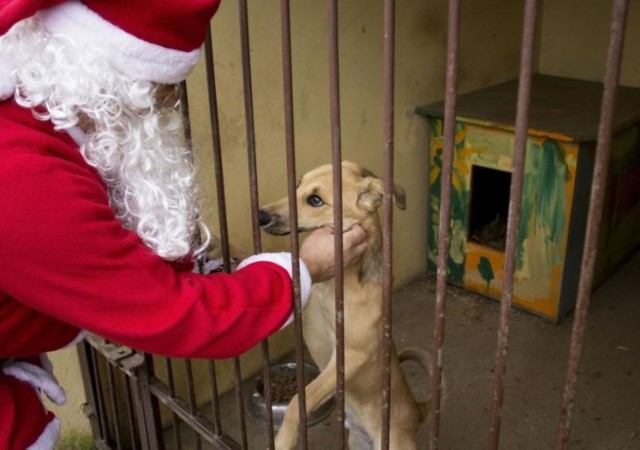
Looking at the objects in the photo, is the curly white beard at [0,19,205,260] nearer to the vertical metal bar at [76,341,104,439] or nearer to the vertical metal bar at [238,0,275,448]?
the vertical metal bar at [238,0,275,448]

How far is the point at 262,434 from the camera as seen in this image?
3387 mm

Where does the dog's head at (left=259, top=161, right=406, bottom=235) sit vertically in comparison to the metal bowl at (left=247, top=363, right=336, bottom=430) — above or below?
above

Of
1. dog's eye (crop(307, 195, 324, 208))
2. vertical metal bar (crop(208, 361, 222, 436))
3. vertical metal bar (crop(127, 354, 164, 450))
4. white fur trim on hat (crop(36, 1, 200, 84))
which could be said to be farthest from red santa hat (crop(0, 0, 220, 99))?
vertical metal bar (crop(127, 354, 164, 450))

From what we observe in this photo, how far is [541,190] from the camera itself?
394 centimetres

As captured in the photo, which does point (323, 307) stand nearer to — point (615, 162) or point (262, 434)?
point (262, 434)

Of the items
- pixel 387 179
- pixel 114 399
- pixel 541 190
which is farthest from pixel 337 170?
pixel 541 190

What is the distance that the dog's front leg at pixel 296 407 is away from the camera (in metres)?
2.25

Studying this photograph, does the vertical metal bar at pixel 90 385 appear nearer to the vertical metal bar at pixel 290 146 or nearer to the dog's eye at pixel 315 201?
the dog's eye at pixel 315 201

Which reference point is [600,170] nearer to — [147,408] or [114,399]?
[147,408]

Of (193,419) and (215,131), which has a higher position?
(215,131)

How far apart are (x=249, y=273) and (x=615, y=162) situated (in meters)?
3.26

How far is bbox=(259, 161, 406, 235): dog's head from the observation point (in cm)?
239

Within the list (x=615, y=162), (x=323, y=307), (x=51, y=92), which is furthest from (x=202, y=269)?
(x=615, y=162)

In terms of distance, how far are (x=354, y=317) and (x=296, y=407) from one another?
1.22 ft
